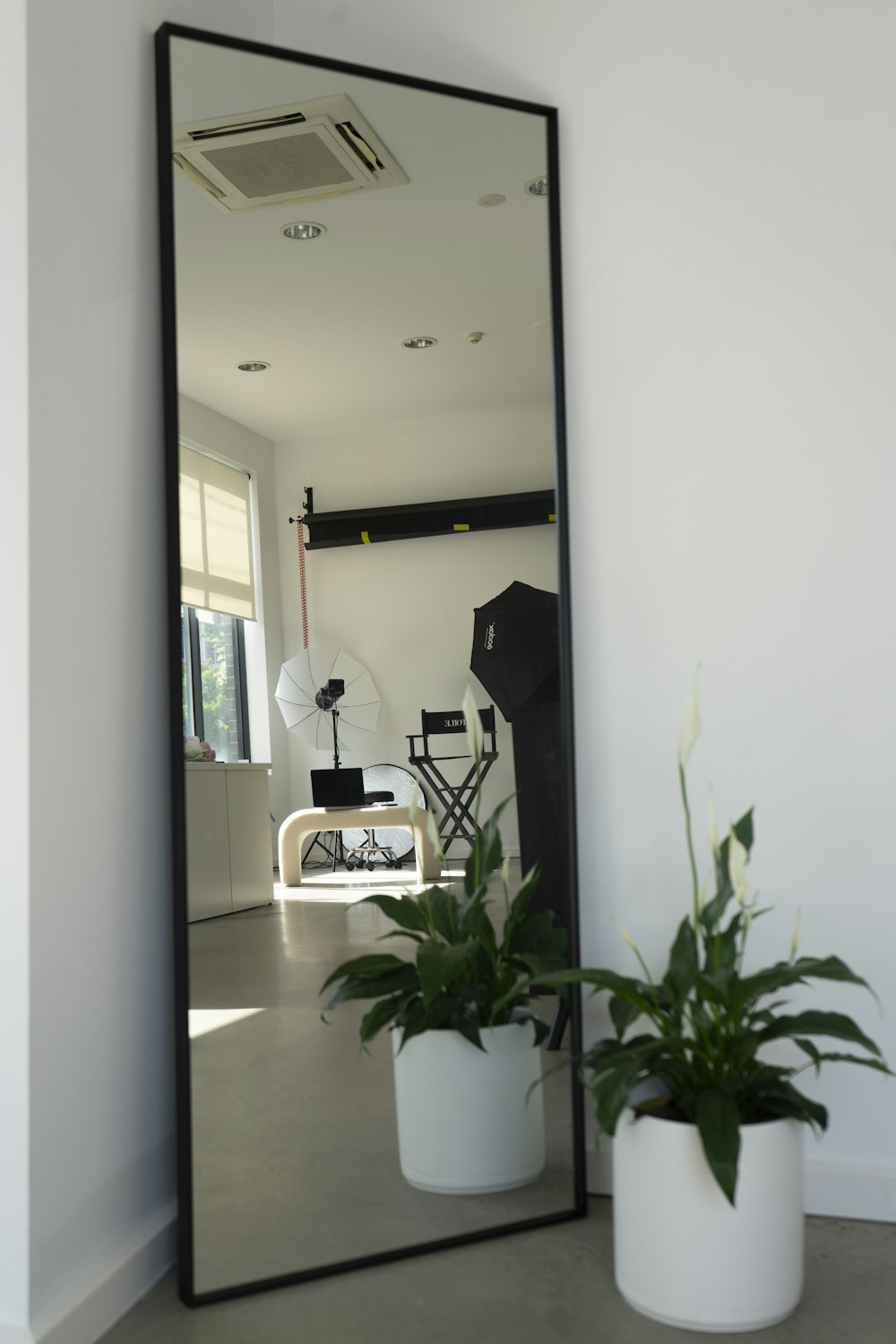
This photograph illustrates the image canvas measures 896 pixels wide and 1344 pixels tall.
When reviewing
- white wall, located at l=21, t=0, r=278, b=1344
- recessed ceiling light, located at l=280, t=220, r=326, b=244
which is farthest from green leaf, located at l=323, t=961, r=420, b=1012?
recessed ceiling light, located at l=280, t=220, r=326, b=244

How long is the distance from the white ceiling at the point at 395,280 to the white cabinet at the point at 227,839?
667mm

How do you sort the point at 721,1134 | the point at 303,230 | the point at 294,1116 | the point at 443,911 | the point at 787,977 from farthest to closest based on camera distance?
the point at 303,230
the point at 443,911
the point at 294,1116
the point at 787,977
the point at 721,1134

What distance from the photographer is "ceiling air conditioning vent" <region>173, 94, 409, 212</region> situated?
2.05 metres

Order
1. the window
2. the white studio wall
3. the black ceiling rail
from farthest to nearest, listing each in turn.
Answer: the black ceiling rail → the window → the white studio wall

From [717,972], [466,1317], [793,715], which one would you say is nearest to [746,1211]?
[717,972]

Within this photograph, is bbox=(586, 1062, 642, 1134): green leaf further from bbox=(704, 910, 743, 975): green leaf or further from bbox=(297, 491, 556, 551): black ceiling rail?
bbox=(297, 491, 556, 551): black ceiling rail

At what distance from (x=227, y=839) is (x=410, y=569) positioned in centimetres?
63

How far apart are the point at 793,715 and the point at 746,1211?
34.1 inches

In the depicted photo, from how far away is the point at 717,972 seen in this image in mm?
1744

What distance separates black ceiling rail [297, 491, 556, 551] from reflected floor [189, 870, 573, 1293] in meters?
0.68

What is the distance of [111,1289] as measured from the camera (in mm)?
1764

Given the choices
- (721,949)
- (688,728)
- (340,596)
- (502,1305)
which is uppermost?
(340,596)

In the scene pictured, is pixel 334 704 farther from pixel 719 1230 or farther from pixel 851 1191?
pixel 851 1191

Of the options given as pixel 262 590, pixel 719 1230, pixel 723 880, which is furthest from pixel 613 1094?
pixel 262 590
